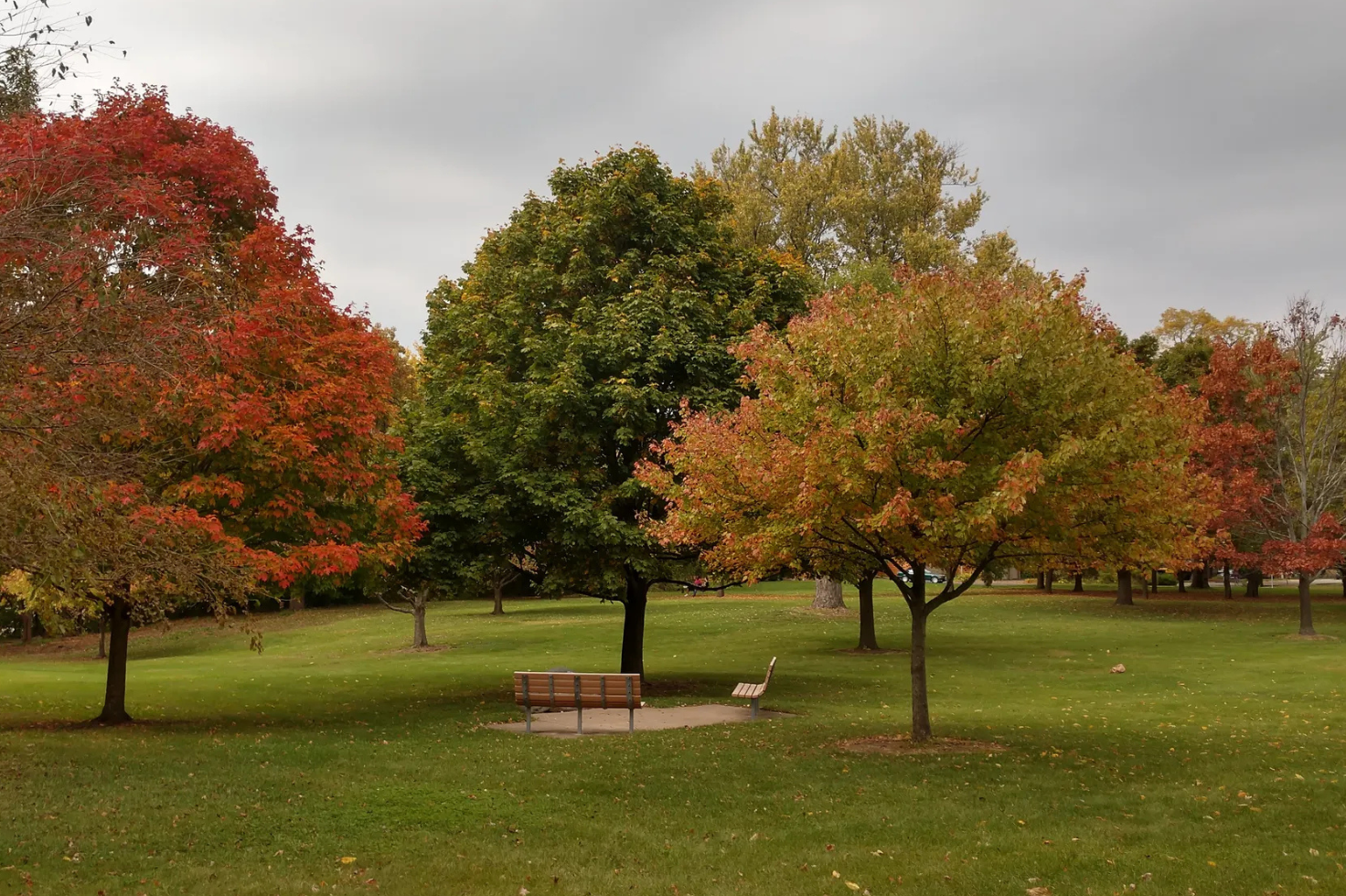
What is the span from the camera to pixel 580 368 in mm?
19328

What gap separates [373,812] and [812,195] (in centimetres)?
3644

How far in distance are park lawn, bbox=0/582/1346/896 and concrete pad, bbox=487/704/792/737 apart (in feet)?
2.59

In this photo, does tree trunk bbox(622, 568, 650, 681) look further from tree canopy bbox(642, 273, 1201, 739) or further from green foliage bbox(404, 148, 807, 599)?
tree canopy bbox(642, 273, 1201, 739)

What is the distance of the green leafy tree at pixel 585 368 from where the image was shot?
19.4m

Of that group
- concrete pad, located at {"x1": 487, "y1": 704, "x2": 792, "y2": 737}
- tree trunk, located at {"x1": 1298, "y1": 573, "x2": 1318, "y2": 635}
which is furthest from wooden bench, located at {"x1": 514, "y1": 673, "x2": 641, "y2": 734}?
tree trunk, located at {"x1": 1298, "y1": 573, "x2": 1318, "y2": 635}

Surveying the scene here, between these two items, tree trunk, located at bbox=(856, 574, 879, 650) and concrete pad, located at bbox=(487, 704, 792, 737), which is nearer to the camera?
concrete pad, located at bbox=(487, 704, 792, 737)

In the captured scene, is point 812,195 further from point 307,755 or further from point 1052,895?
point 1052,895

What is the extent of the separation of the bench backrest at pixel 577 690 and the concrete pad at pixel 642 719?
0.59 meters

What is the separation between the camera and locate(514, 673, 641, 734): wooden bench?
15.2m

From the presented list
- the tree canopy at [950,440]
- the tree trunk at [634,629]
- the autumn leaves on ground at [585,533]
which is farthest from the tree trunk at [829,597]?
the tree canopy at [950,440]

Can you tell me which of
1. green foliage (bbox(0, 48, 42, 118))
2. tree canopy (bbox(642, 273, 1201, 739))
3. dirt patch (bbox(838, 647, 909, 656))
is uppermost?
green foliage (bbox(0, 48, 42, 118))

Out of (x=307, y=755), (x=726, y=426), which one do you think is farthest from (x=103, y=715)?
(x=726, y=426)

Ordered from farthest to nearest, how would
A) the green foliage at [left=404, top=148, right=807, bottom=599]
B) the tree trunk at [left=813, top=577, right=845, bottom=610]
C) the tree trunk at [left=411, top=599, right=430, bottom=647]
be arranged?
the tree trunk at [left=813, top=577, right=845, bottom=610] → the tree trunk at [left=411, top=599, right=430, bottom=647] → the green foliage at [left=404, top=148, right=807, bottom=599]

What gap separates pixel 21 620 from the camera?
45406 millimetres
